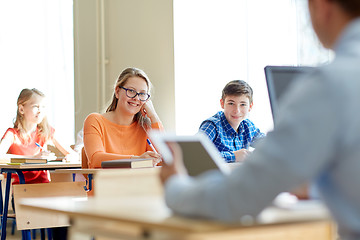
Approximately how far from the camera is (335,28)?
2.69ft

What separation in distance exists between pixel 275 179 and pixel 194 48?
4.57 metres

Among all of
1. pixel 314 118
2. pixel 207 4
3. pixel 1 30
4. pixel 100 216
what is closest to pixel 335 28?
pixel 314 118

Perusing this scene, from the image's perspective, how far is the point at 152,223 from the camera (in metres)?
0.84

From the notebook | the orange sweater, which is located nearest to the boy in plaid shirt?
the orange sweater

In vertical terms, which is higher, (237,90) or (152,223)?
(237,90)

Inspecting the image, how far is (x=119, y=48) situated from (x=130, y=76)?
2755 mm

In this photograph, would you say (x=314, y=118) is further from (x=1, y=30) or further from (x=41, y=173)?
(x=1, y=30)

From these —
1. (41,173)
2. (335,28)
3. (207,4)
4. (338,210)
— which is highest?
(207,4)

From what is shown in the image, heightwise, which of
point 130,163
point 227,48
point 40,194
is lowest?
point 40,194

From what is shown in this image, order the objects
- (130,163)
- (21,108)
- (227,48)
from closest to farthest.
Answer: (130,163)
(21,108)
(227,48)

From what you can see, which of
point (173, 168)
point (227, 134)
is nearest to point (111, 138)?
point (227, 134)

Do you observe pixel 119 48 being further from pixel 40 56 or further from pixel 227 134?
pixel 227 134

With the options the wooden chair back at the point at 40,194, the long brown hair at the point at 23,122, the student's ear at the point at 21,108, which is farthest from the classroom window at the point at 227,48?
the wooden chair back at the point at 40,194

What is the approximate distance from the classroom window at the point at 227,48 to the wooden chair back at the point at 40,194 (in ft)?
6.36
